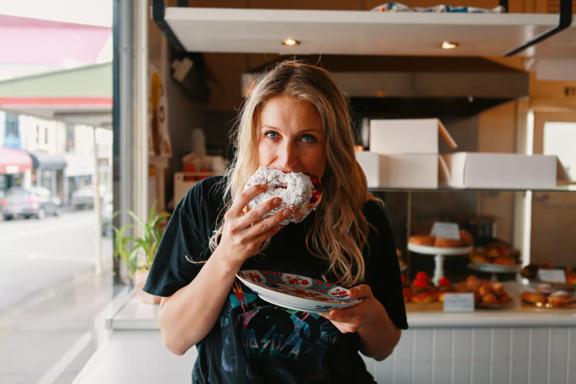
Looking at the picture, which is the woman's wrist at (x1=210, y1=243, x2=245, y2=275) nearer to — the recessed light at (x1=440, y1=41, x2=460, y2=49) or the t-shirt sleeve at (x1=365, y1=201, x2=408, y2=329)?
the t-shirt sleeve at (x1=365, y1=201, x2=408, y2=329)

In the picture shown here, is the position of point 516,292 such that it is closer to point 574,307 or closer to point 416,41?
point 574,307

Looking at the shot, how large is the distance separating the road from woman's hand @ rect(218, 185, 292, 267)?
2.65 feet

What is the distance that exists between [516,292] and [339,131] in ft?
5.14

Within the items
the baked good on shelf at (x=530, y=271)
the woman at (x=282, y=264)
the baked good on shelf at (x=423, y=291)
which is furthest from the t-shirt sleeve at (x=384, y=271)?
the baked good on shelf at (x=530, y=271)

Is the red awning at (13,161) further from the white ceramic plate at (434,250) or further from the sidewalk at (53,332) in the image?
the white ceramic plate at (434,250)

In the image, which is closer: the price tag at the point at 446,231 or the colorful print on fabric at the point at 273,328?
the colorful print on fabric at the point at 273,328

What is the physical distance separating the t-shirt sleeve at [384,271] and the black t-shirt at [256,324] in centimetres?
3

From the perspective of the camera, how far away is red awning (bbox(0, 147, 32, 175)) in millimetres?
1518

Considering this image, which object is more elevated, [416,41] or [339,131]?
[416,41]

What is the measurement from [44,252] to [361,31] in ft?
4.77

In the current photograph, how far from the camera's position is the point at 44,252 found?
1.88m

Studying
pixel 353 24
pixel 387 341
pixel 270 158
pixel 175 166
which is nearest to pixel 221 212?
pixel 270 158

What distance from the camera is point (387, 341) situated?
128cm

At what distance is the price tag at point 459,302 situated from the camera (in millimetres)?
2117
